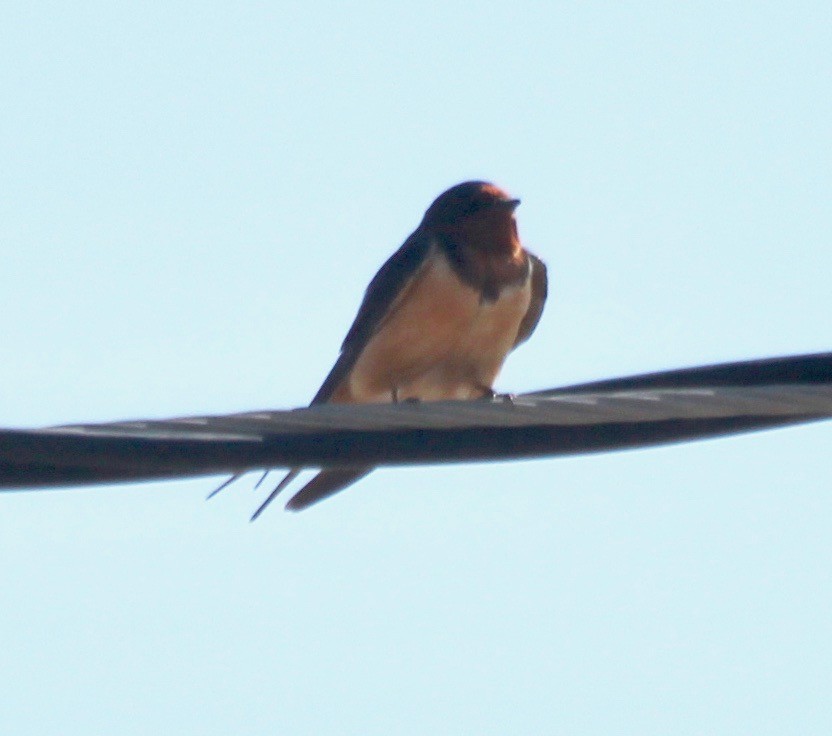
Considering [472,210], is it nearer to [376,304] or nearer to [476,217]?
[476,217]

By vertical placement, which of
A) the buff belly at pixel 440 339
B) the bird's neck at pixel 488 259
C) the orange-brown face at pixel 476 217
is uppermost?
the orange-brown face at pixel 476 217

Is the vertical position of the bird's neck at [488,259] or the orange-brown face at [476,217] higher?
the orange-brown face at [476,217]

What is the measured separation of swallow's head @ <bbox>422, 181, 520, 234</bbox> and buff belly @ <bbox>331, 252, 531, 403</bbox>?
26 centimetres

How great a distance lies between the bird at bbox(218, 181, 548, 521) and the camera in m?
6.10

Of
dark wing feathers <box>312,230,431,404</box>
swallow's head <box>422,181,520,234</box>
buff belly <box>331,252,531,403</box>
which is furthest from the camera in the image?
swallow's head <box>422,181,520,234</box>

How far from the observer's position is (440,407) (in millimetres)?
3162

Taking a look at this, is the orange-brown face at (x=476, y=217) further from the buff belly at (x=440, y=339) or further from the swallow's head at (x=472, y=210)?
the buff belly at (x=440, y=339)

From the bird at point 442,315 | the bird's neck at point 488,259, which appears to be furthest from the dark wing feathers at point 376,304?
the bird's neck at point 488,259

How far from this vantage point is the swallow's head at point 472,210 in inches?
256

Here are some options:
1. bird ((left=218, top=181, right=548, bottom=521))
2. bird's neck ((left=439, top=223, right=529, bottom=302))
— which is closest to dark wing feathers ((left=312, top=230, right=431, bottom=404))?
bird ((left=218, top=181, right=548, bottom=521))

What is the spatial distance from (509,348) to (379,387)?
447 millimetres

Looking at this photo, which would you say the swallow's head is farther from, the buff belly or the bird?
the buff belly

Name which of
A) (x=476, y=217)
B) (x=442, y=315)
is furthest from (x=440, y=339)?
(x=476, y=217)

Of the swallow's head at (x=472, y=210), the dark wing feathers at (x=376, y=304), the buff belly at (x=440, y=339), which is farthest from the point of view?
the swallow's head at (x=472, y=210)
